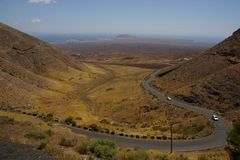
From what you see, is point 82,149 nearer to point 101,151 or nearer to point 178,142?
point 101,151

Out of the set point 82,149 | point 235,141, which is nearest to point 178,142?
point 235,141

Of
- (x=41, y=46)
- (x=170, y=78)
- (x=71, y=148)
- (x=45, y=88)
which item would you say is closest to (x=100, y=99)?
(x=45, y=88)

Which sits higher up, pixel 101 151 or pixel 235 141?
pixel 101 151

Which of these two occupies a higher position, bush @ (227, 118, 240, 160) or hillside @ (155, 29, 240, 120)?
bush @ (227, 118, 240, 160)

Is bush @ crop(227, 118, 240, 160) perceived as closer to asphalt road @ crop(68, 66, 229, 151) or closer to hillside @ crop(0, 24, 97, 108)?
asphalt road @ crop(68, 66, 229, 151)

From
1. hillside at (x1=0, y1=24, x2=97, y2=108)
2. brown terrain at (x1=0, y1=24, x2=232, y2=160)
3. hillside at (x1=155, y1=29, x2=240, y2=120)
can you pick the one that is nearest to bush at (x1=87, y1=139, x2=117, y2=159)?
brown terrain at (x1=0, y1=24, x2=232, y2=160)
